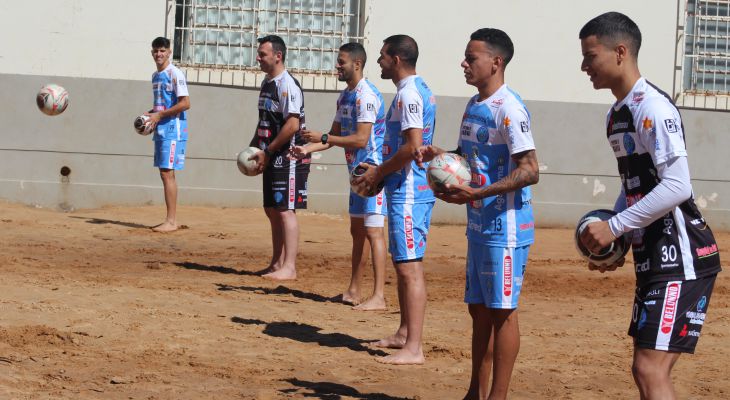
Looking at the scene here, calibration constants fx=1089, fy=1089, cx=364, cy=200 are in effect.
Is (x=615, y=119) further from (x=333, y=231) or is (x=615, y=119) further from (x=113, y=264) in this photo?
(x=333, y=231)

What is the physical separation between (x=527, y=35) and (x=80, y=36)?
6.46 meters

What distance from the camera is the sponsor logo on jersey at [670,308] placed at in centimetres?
469

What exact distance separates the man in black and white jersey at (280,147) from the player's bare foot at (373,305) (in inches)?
56.7

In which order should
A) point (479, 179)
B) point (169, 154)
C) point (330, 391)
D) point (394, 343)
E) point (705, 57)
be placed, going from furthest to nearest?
point (705, 57), point (169, 154), point (394, 343), point (330, 391), point (479, 179)

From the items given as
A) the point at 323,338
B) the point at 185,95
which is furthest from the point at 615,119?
the point at 185,95

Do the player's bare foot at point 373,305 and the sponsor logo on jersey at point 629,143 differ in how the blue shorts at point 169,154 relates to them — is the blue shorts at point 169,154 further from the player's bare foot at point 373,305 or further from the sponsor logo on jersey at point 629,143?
the sponsor logo on jersey at point 629,143

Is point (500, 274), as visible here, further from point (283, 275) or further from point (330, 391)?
point (283, 275)

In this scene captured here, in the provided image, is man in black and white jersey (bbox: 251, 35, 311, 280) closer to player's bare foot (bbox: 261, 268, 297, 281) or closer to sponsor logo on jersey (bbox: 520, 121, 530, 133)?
player's bare foot (bbox: 261, 268, 297, 281)

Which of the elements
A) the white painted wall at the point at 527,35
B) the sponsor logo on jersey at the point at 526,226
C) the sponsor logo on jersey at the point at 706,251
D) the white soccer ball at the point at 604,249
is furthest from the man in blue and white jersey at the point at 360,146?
the white painted wall at the point at 527,35

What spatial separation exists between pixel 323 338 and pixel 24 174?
866 cm

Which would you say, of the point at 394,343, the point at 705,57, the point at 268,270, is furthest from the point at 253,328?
the point at 705,57

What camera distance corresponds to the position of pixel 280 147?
416 inches

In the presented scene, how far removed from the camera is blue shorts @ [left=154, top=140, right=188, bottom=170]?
13562 millimetres

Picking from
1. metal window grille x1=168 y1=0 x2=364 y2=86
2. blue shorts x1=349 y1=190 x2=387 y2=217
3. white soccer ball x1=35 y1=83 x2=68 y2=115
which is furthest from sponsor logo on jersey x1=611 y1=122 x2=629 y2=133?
metal window grille x1=168 y1=0 x2=364 y2=86
